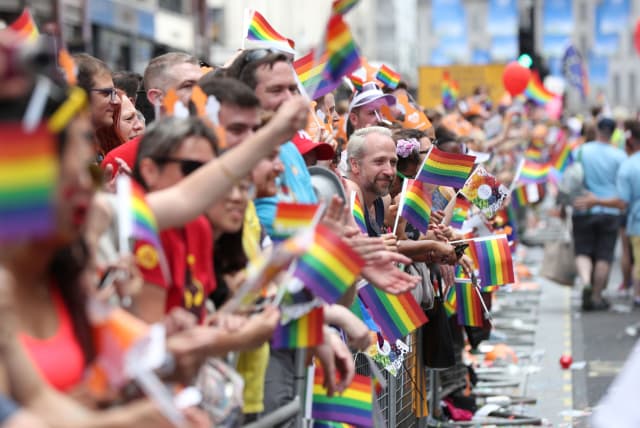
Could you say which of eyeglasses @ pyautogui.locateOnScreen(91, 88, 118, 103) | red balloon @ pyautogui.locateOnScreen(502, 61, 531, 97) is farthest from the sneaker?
eyeglasses @ pyautogui.locateOnScreen(91, 88, 118, 103)

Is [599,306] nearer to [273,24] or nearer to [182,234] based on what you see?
[182,234]

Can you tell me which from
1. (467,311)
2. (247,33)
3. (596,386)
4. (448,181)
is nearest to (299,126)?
(247,33)

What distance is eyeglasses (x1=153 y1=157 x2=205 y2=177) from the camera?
423cm

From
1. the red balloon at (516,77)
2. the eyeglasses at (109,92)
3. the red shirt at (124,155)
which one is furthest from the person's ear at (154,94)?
the red balloon at (516,77)

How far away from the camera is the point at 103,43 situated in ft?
120

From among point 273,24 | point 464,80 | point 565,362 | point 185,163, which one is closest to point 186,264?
point 185,163

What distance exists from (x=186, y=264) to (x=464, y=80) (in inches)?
1171

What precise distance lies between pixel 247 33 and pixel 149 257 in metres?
3.24

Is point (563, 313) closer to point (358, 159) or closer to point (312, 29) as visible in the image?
point (358, 159)

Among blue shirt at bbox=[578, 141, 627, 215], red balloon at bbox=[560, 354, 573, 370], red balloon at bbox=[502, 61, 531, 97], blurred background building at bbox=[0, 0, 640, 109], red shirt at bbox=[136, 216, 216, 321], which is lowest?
blurred background building at bbox=[0, 0, 640, 109]

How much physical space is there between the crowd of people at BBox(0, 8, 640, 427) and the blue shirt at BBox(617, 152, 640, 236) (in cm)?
720

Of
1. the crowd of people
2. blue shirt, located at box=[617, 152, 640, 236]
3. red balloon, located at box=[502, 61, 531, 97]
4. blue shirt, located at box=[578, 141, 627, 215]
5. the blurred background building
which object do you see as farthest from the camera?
the blurred background building

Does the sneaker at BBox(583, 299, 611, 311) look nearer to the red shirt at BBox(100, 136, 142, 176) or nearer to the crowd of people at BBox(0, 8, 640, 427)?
the crowd of people at BBox(0, 8, 640, 427)

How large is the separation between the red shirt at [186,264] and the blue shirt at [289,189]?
0.82 meters
